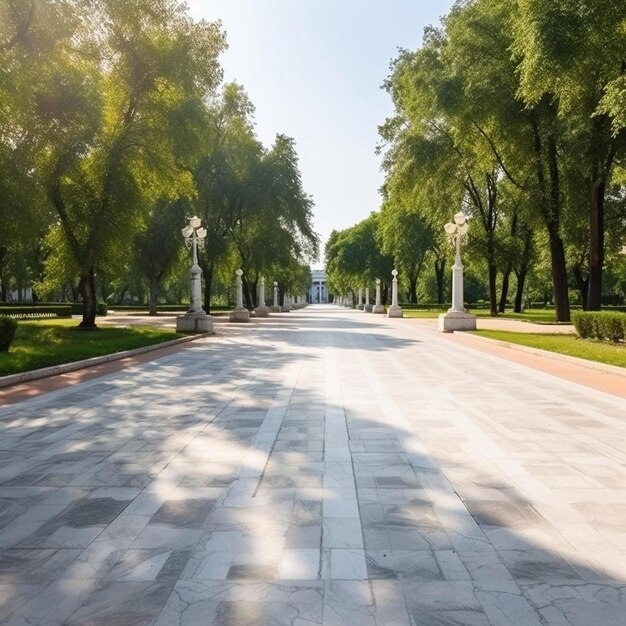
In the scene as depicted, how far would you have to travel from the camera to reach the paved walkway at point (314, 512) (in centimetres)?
283

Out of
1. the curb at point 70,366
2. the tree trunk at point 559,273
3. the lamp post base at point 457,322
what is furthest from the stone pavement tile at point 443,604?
the tree trunk at point 559,273

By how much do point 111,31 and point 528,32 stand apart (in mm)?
15198

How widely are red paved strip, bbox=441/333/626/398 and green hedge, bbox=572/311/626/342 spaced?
131 inches

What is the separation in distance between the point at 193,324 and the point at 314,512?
21863 millimetres

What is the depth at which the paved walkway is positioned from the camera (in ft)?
9.29

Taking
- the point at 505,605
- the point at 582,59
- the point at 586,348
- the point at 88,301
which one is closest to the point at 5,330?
the point at 88,301

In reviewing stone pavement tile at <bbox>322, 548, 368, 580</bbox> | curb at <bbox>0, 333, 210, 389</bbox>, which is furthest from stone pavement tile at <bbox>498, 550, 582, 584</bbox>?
curb at <bbox>0, 333, 210, 389</bbox>

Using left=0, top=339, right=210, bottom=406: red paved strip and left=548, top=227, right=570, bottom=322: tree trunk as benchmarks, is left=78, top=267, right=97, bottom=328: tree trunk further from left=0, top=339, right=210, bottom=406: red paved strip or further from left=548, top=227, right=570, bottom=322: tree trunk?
left=548, top=227, right=570, bottom=322: tree trunk

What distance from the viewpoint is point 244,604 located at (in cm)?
279

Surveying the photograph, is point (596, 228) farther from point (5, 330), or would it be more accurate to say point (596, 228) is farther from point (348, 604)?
point (348, 604)

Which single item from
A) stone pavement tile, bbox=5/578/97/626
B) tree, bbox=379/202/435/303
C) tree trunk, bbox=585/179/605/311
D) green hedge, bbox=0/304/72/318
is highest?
tree, bbox=379/202/435/303

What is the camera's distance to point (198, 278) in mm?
25859

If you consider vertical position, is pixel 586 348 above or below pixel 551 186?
below

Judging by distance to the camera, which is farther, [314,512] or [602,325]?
[602,325]
